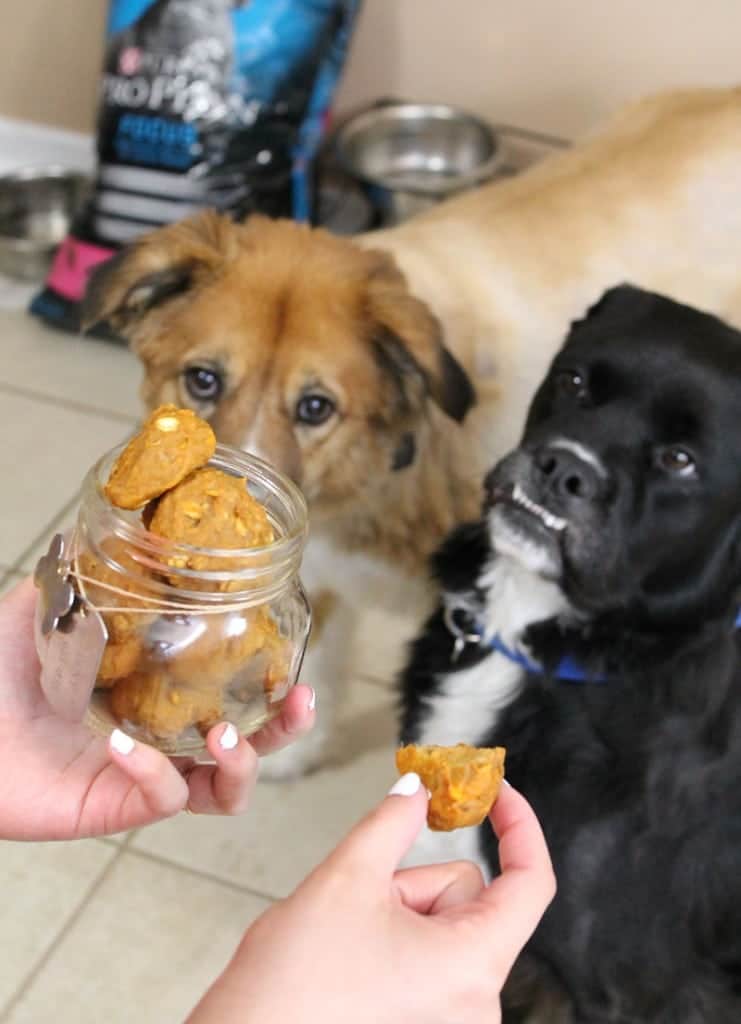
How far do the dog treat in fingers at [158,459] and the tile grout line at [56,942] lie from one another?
0.97 m

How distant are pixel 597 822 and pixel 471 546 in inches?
13.3

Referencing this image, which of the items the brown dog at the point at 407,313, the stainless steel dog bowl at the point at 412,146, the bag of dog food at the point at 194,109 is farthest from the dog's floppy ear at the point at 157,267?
the stainless steel dog bowl at the point at 412,146

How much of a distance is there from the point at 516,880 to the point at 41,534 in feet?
5.13

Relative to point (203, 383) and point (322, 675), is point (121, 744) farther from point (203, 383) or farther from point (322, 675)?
point (322, 675)

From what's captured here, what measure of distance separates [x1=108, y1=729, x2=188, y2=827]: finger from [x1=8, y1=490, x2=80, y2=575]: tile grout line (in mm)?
1283

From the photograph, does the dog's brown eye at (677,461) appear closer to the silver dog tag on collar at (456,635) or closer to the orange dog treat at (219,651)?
the silver dog tag on collar at (456,635)

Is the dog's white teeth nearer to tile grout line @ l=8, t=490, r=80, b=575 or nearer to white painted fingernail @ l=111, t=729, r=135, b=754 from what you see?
white painted fingernail @ l=111, t=729, r=135, b=754

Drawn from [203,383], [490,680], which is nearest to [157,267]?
[203,383]

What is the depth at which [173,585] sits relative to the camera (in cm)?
75

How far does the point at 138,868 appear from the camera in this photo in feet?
5.25

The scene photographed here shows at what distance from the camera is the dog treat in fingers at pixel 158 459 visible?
755 millimetres

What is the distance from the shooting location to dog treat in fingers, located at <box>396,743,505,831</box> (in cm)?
73

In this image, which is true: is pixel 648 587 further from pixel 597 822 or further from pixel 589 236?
pixel 589 236

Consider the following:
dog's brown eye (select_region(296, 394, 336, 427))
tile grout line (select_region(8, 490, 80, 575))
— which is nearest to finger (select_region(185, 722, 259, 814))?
dog's brown eye (select_region(296, 394, 336, 427))
